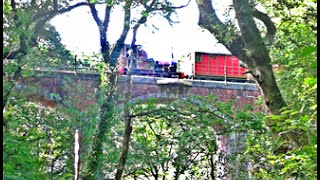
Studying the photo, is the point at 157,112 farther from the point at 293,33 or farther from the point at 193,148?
the point at 293,33

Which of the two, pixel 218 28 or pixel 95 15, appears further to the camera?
pixel 95 15

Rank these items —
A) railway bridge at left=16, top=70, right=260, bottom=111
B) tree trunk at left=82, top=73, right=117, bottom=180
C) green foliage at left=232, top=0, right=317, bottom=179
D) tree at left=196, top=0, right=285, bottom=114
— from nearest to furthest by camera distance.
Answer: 1. green foliage at left=232, top=0, right=317, bottom=179
2. tree at left=196, top=0, right=285, bottom=114
3. railway bridge at left=16, top=70, right=260, bottom=111
4. tree trunk at left=82, top=73, right=117, bottom=180

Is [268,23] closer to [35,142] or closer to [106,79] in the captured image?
[106,79]

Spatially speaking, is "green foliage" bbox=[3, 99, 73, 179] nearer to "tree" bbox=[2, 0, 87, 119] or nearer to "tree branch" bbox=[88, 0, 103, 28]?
"tree" bbox=[2, 0, 87, 119]

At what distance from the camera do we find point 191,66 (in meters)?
3.41

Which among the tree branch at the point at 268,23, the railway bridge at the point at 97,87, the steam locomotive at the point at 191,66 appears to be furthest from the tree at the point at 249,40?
the railway bridge at the point at 97,87

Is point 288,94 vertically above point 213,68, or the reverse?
point 213,68

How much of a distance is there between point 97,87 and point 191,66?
3.01 feet

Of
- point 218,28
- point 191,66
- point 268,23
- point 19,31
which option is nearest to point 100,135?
point 191,66

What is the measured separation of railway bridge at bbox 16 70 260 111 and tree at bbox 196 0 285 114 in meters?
0.82

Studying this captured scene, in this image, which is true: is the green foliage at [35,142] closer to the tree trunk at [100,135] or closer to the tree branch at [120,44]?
the tree trunk at [100,135]

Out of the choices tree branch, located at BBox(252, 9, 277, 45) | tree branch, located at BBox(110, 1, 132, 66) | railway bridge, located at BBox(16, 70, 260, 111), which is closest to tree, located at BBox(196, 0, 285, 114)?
tree branch, located at BBox(252, 9, 277, 45)

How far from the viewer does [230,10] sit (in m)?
1.97

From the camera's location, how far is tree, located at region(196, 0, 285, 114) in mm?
1842
